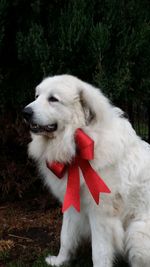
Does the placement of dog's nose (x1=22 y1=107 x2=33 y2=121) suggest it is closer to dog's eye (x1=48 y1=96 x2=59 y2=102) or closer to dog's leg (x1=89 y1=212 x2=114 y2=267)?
dog's eye (x1=48 y1=96 x2=59 y2=102)

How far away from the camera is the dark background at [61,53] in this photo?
212 inches

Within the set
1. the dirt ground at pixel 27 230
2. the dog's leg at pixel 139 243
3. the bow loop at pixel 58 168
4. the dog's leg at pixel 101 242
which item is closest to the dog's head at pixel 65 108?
the bow loop at pixel 58 168

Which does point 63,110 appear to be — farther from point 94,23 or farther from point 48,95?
point 94,23

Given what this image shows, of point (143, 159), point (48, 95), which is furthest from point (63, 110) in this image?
point (143, 159)

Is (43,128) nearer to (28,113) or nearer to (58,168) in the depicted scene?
(28,113)

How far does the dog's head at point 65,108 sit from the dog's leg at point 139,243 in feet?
3.25

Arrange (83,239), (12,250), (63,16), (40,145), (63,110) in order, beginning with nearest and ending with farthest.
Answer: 1. (63,110)
2. (40,145)
3. (83,239)
4. (12,250)
5. (63,16)

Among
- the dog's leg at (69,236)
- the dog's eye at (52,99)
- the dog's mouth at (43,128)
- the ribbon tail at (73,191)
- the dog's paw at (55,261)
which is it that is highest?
the dog's eye at (52,99)

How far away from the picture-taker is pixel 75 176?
4051 mm

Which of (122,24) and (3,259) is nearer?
(3,259)

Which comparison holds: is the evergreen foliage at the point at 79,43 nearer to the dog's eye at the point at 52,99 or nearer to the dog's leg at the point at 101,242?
the dog's eye at the point at 52,99

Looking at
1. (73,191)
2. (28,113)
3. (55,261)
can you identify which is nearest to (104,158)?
(73,191)

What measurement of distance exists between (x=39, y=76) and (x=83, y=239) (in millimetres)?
2190

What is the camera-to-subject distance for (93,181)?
3895 mm
